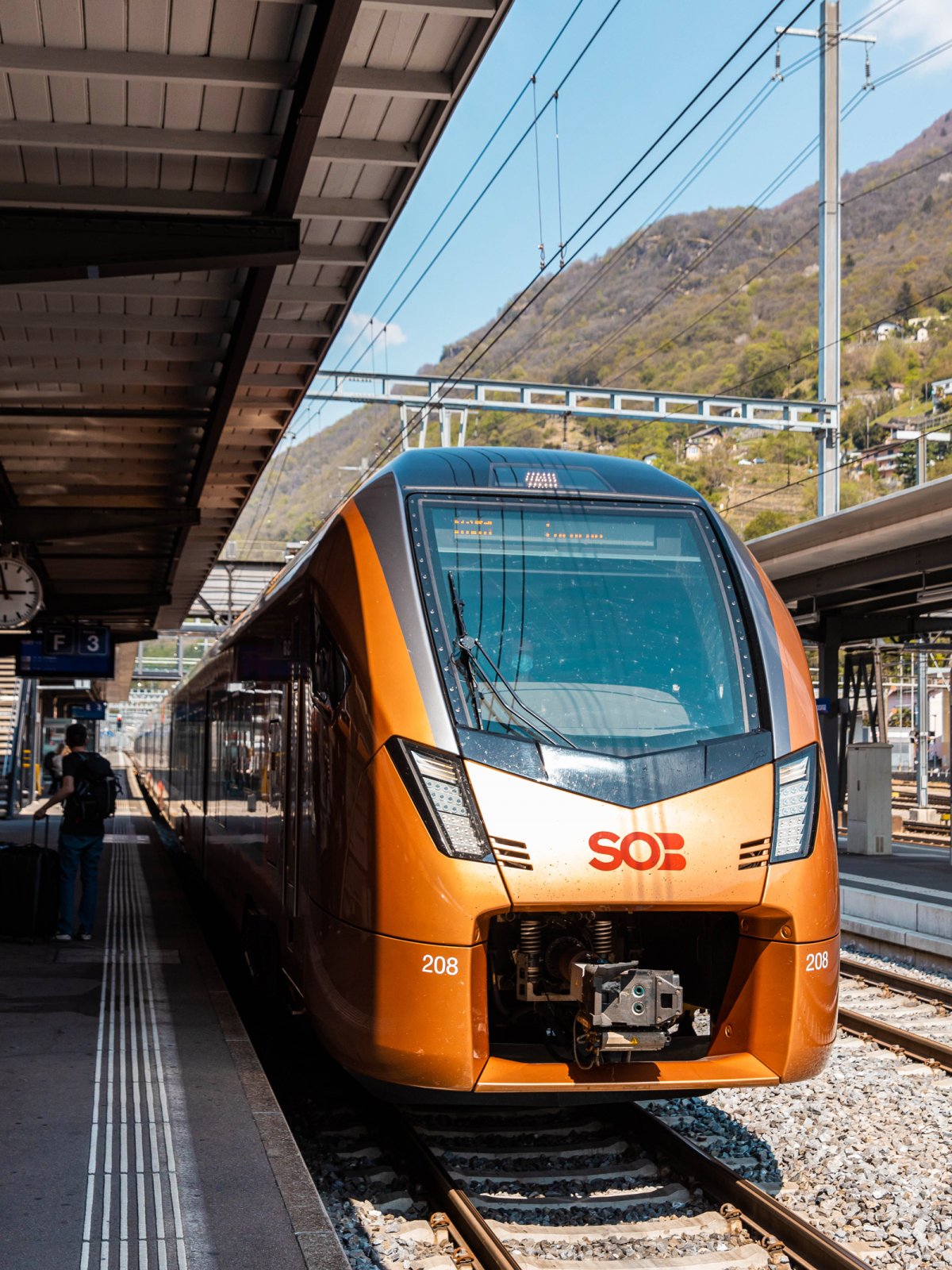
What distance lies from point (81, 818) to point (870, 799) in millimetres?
13615

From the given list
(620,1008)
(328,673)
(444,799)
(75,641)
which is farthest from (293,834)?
(75,641)

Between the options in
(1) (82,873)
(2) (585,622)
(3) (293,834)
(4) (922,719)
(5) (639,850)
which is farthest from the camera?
(4) (922,719)

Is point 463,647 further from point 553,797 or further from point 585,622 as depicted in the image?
point 553,797

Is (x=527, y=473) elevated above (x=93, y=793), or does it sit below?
above

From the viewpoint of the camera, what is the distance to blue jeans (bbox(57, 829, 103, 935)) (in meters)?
10.6

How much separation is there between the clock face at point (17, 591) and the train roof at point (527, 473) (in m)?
9.78

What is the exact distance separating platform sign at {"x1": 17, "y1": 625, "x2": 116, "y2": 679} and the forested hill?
69.2 ft

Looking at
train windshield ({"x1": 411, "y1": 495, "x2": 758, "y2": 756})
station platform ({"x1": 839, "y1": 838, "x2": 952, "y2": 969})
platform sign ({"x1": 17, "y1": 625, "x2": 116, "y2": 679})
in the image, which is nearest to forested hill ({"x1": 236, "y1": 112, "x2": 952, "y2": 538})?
platform sign ({"x1": 17, "y1": 625, "x2": 116, "y2": 679})

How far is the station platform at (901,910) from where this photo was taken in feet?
41.8

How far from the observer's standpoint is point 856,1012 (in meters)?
9.79

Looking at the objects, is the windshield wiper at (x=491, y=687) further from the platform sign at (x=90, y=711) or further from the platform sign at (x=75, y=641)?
the platform sign at (x=90, y=711)

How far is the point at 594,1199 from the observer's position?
5.66m

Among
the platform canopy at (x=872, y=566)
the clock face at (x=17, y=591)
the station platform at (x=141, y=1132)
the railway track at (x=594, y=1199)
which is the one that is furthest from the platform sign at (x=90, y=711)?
the railway track at (x=594, y=1199)

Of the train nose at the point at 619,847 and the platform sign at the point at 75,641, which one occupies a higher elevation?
the platform sign at the point at 75,641
